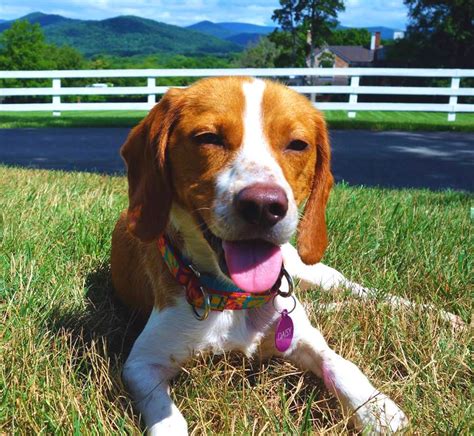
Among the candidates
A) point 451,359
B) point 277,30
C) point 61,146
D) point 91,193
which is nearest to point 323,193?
point 451,359

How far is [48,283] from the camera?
3.18 meters

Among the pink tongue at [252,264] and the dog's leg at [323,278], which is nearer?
the pink tongue at [252,264]

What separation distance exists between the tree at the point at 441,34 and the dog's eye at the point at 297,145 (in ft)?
126

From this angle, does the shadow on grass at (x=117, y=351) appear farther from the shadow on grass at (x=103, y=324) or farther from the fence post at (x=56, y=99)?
the fence post at (x=56, y=99)

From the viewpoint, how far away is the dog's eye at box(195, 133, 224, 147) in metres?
2.43

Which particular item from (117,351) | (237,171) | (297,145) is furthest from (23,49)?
(237,171)

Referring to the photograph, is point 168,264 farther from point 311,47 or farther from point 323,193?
point 311,47

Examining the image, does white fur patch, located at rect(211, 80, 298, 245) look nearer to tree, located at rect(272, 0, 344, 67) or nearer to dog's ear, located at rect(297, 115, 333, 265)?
dog's ear, located at rect(297, 115, 333, 265)

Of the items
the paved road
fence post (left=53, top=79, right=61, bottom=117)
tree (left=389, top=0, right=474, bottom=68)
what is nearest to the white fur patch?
the paved road

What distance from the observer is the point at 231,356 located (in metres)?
2.64

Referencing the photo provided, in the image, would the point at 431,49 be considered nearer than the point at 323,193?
No

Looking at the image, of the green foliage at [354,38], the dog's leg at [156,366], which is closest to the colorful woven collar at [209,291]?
the dog's leg at [156,366]

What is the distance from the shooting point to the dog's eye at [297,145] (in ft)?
8.34

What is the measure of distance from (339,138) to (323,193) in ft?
33.2
